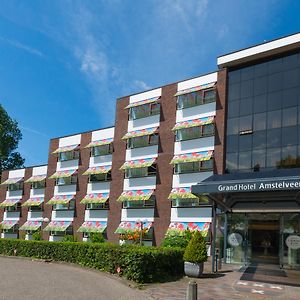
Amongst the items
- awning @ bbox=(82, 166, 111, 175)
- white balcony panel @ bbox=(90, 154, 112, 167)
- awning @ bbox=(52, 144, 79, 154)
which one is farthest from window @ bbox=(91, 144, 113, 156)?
awning @ bbox=(52, 144, 79, 154)

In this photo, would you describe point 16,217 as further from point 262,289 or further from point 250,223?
point 262,289

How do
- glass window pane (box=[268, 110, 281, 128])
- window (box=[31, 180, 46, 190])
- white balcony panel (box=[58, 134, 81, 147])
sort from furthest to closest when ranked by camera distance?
window (box=[31, 180, 46, 190]) < white balcony panel (box=[58, 134, 81, 147]) < glass window pane (box=[268, 110, 281, 128])

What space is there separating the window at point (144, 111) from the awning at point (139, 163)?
14.8ft

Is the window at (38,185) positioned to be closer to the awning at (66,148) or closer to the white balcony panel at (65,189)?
the white balcony panel at (65,189)

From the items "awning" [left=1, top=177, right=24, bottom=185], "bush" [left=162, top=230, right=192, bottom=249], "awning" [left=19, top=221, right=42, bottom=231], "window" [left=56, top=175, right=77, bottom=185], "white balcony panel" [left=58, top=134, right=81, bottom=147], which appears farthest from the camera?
"awning" [left=1, top=177, right=24, bottom=185]

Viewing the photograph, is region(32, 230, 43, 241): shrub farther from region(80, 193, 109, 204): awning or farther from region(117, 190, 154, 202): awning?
region(117, 190, 154, 202): awning

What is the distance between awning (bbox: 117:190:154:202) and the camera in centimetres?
3756

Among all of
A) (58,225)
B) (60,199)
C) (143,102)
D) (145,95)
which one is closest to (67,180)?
(60,199)

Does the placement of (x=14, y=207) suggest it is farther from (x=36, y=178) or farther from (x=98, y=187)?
(x=98, y=187)

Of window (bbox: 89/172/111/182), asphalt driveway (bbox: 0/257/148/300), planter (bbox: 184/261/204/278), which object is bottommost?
asphalt driveway (bbox: 0/257/148/300)

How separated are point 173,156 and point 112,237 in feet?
34.4

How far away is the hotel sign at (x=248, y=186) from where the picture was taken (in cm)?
1604

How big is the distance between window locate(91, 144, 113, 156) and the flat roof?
50.1 feet

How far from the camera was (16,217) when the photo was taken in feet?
179
